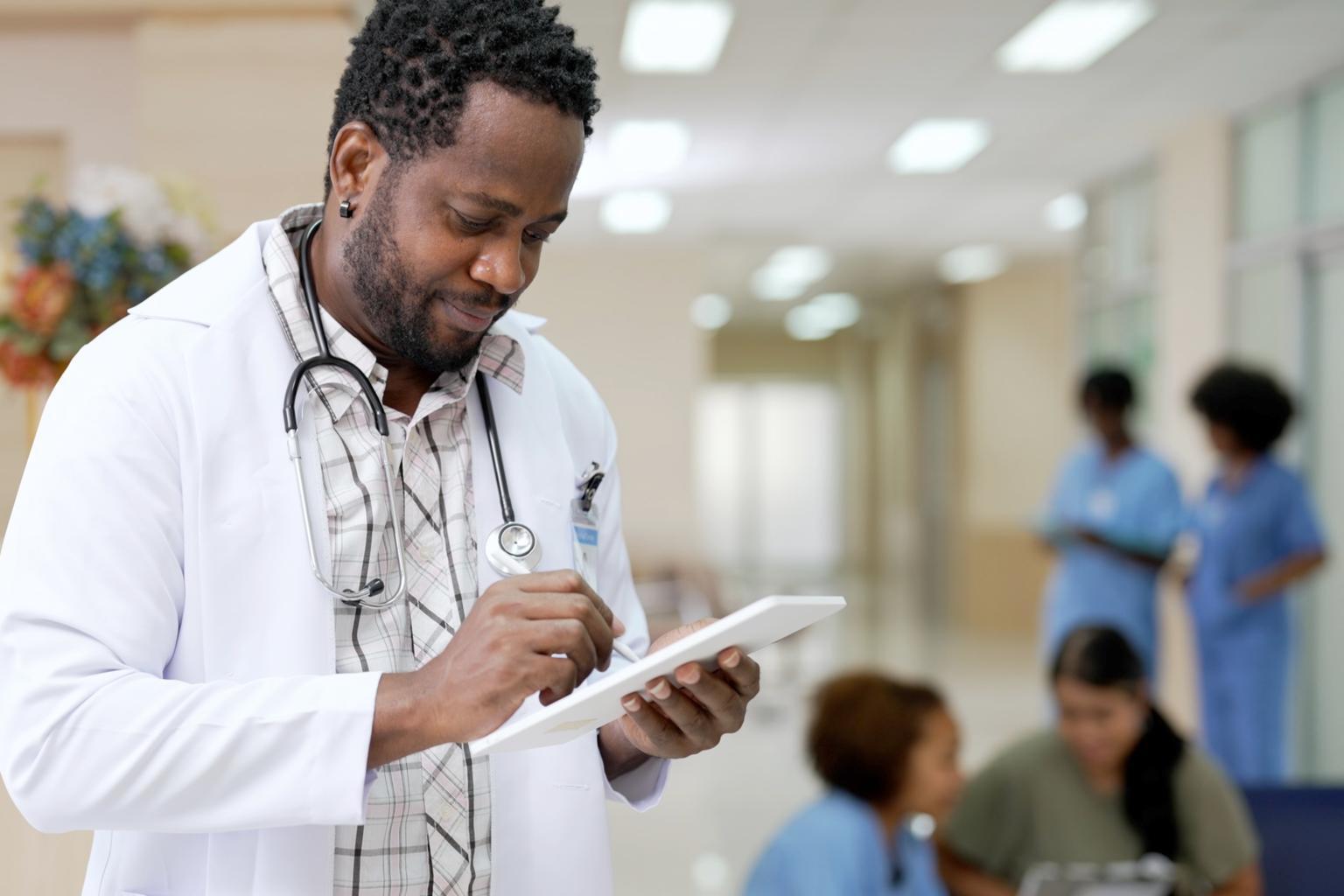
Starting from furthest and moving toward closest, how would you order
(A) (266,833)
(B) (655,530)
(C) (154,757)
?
1. (B) (655,530)
2. (A) (266,833)
3. (C) (154,757)

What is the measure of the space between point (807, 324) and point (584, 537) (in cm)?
1367

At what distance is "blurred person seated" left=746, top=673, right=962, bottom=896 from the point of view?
2.11m

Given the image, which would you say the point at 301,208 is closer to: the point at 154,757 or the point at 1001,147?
the point at 154,757

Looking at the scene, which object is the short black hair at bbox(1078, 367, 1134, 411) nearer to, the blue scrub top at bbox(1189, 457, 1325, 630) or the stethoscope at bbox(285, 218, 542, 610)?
the blue scrub top at bbox(1189, 457, 1325, 630)

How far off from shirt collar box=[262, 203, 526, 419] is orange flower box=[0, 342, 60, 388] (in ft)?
5.05

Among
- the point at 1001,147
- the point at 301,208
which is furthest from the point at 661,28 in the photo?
the point at 301,208

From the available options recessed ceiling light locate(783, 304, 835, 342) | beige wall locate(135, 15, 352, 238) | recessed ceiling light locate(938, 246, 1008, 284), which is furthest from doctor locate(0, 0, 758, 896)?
recessed ceiling light locate(783, 304, 835, 342)

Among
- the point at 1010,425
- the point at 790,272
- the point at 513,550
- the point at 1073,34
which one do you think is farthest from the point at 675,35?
the point at 1010,425

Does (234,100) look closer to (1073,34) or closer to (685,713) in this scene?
(1073,34)

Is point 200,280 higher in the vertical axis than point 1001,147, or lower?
lower

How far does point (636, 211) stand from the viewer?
6738mm

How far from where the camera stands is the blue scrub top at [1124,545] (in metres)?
4.20

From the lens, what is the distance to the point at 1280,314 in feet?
15.8

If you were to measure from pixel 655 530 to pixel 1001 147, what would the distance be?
3223 mm
